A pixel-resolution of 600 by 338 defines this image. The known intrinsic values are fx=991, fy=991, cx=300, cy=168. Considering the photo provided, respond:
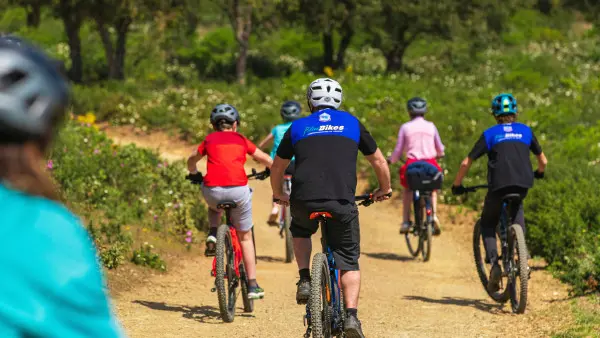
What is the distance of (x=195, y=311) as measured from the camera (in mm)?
8883

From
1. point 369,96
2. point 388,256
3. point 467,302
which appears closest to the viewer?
point 467,302

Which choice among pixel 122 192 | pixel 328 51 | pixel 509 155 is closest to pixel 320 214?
pixel 509 155

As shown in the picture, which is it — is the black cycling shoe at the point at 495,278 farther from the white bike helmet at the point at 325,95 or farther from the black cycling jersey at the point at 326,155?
the white bike helmet at the point at 325,95

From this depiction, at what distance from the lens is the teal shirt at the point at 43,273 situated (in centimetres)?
179

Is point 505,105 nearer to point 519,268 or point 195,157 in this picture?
point 519,268

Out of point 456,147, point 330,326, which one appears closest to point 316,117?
point 330,326

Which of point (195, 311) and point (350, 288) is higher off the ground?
point (195, 311)

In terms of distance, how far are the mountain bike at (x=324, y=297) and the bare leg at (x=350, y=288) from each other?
4 cm

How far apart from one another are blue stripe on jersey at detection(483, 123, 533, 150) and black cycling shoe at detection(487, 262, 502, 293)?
114cm

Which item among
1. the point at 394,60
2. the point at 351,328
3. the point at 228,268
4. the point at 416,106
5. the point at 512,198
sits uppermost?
the point at 394,60

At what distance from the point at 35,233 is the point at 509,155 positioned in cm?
743

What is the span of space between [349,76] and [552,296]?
21.8 m

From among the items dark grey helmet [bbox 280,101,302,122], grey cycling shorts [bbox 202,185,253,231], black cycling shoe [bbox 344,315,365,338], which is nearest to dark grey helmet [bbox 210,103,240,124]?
grey cycling shorts [bbox 202,185,253,231]

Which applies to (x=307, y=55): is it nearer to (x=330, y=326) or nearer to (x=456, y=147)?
(x=456, y=147)
